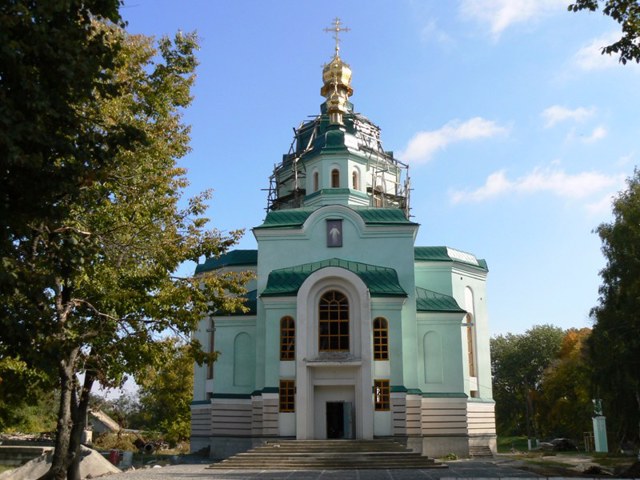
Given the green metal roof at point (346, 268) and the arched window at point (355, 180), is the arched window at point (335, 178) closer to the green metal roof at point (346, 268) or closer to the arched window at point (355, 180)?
the arched window at point (355, 180)

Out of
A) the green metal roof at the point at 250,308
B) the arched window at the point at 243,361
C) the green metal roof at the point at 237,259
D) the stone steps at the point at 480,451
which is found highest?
the green metal roof at the point at 237,259

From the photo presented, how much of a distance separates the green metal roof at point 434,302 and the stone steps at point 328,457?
6189 millimetres

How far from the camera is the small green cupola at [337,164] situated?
30.8 m

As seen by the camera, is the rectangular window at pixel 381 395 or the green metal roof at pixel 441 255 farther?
the green metal roof at pixel 441 255

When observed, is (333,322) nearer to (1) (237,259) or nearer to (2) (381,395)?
(2) (381,395)

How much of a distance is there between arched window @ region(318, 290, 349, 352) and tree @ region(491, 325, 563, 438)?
3769cm

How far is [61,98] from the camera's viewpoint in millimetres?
7957

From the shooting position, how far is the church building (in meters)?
23.7

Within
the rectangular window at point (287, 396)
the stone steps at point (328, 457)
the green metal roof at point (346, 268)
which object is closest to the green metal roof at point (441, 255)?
the green metal roof at point (346, 268)

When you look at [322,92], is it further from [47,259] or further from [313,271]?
[47,259]

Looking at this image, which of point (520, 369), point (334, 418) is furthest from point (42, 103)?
point (520, 369)

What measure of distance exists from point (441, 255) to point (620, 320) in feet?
28.2

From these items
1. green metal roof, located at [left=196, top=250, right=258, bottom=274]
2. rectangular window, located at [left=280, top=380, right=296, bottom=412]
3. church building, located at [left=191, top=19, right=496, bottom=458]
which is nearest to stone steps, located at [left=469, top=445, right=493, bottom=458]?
church building, located at [left=191, top=19, right=496, bottom=458]

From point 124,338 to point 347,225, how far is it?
1479cm
